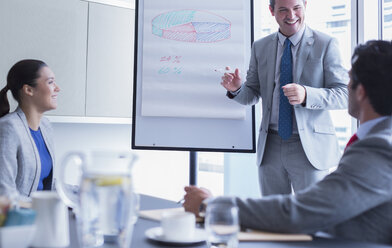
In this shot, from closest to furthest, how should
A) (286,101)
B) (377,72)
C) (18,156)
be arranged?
(377,72)
(18,156)
(286,101)

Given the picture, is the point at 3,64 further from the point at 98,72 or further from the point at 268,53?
the point at 268,53

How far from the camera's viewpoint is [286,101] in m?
2.43

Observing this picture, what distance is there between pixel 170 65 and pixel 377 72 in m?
1.69

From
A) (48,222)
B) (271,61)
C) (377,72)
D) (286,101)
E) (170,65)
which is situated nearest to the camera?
(48,222)

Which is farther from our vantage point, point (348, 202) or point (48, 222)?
point (348, 202)

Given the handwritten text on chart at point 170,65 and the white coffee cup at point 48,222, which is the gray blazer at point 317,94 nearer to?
the handwritten text on chart at point 170,65

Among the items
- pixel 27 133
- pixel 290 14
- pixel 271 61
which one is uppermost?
pixel 290 14

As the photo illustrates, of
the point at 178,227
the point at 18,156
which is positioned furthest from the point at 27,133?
the point at 178,227

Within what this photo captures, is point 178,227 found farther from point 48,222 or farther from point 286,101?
point 286,101

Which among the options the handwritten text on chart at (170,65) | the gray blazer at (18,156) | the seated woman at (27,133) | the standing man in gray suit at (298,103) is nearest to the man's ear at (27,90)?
the seated woman at (27,133)

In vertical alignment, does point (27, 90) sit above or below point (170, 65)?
below

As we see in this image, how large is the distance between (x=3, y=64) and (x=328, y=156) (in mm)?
2198

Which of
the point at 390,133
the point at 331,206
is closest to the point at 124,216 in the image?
the point at 331,206

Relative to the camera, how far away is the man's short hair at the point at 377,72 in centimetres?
131
